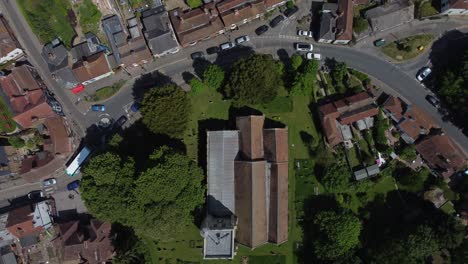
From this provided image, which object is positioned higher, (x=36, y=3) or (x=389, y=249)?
(x=36, y=3)

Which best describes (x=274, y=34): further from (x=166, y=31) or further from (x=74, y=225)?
(x=74, y=225)

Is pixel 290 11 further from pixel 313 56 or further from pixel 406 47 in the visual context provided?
pixel 406 47

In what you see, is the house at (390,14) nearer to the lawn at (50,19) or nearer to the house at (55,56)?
the lawn at (50,19)

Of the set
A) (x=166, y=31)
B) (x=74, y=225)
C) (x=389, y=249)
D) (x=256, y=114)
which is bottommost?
(x=389, y=249)

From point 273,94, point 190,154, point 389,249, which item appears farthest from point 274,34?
point 389,249

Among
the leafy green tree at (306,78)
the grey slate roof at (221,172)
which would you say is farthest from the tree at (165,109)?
the leafy green tree at (306,78)

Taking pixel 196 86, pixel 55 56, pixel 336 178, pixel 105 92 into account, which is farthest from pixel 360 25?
pixel 55 56
